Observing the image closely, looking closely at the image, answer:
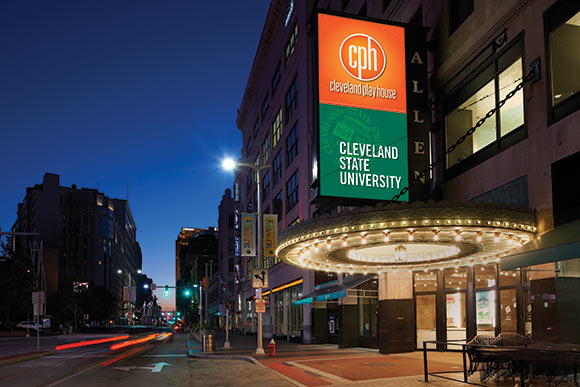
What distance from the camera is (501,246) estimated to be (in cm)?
1791

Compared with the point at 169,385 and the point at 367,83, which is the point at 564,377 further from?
the point at 367,83

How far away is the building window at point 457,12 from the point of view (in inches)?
814

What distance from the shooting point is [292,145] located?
45719 millimetres

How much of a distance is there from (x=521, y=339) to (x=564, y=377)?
1.20 meters

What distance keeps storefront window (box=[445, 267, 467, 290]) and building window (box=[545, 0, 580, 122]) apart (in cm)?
917

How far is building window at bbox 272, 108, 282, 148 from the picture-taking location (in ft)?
168

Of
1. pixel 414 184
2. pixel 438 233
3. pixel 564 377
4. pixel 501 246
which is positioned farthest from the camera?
pixel 414 184

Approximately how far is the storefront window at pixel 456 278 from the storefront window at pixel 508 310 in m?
3.14

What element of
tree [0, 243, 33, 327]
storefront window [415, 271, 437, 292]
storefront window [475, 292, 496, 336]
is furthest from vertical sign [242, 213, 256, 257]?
tree [0, 243, 33, 327]

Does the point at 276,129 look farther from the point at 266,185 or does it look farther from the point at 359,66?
the point at 359,66

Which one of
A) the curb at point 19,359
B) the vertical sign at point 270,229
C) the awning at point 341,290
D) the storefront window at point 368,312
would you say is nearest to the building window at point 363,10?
the vertical sign at point 270,229

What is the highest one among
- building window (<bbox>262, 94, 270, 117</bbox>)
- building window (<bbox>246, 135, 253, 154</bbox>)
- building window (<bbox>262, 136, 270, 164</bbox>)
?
building window (<bbox>262, 94, 270, 117</bbox>)

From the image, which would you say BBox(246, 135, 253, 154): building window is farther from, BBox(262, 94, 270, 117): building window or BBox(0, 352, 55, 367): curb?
BBox(0, 352, 55, 367): curb

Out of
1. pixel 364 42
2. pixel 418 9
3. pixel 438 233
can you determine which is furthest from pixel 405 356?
pixel 418 9
